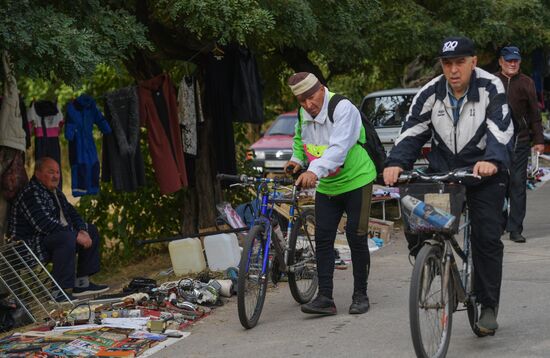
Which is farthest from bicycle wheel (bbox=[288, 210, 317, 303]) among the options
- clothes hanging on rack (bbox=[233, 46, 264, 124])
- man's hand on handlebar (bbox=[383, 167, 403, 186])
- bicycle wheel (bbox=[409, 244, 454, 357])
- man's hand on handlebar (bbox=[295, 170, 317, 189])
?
clothes hanging on rack (bbox=[233, 46, 264, 124])

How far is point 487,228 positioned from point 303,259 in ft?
8.22

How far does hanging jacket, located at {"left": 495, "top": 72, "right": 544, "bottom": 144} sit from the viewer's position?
10867 mm

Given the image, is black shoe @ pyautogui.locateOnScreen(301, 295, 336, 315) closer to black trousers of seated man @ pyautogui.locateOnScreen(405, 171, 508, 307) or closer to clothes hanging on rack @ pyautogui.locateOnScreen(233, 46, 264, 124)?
black trousers of seated man @ pyautogui.locateOnScreen(405, 171, 508, 307)

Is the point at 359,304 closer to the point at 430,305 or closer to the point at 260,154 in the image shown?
the point at 430,305

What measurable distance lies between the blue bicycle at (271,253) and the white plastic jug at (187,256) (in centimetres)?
152

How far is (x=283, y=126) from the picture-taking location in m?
21.7

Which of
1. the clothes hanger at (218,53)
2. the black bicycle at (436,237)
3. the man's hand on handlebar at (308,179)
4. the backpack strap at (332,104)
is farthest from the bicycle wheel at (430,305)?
the clothes hanger at (218,53)

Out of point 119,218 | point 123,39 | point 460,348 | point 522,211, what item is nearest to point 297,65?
point 119,218

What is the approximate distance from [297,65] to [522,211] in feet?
13.3

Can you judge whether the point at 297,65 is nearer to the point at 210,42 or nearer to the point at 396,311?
the point at 210,42

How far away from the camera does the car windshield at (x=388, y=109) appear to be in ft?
53.4

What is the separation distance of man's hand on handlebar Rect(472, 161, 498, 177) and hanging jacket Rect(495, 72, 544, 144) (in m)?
5.06

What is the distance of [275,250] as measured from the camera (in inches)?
315

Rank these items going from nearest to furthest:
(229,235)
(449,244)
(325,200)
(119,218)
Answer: (449,244) < (325,200) < (229,235) < (119,218)
